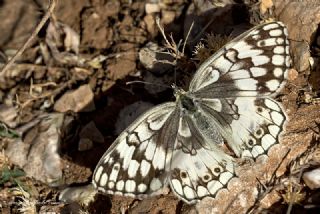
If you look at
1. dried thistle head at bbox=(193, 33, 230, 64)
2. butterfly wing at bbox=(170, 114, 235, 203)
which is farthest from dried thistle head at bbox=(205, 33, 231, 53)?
butterfly wing at bbox=(170, 114, 235, 203)

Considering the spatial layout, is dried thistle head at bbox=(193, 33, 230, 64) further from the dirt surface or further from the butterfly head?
the butterfly head

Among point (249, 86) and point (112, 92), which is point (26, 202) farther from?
point (249, 86)

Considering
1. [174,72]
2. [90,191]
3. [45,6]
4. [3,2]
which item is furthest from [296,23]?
[3,2]

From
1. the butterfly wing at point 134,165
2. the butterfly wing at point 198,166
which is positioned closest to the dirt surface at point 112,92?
the butterfly wing at point 198,166

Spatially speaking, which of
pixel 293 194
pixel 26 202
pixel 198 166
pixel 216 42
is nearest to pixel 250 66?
pixel 216 42

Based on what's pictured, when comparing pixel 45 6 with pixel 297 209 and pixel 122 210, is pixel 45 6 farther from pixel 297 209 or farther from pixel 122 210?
pixel 297 209

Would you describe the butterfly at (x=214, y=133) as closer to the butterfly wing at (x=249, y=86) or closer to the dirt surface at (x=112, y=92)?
the butterfly wing at (x=249, y=86)

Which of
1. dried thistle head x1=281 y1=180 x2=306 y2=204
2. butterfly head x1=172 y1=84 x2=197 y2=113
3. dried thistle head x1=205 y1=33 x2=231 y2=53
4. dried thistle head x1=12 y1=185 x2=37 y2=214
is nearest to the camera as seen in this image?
dried thistle head x1=281 y1=180 x2=306 y2=204
